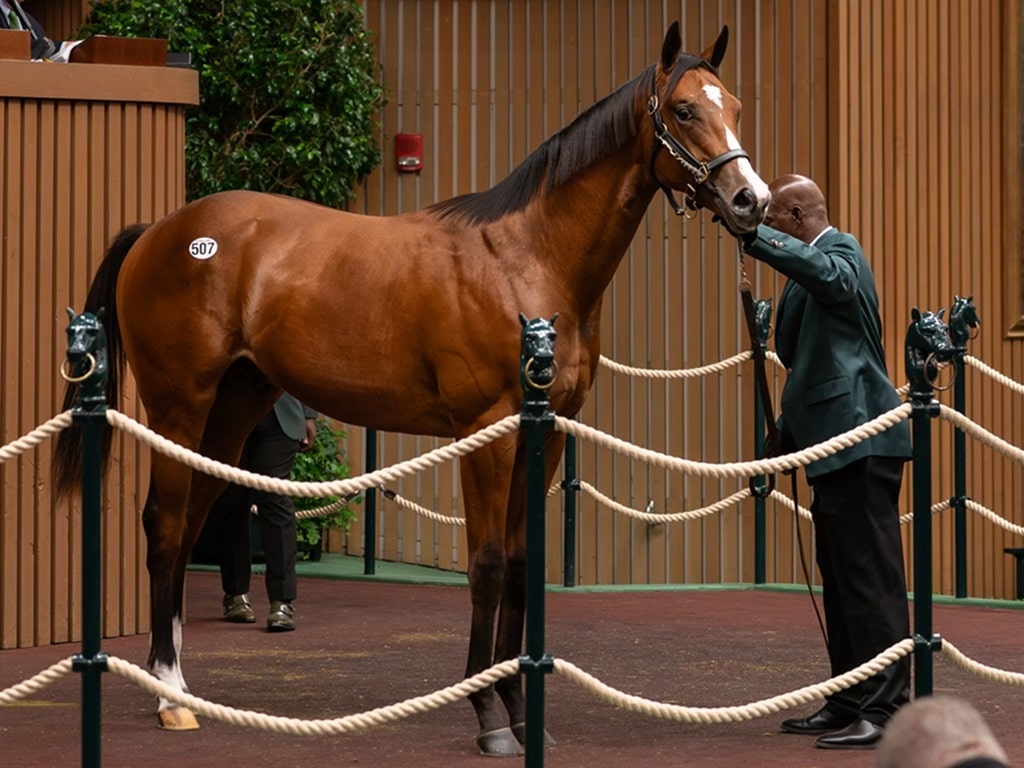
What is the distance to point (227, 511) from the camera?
797 cm

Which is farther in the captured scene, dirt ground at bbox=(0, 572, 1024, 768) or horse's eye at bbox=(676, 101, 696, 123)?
horse's eye at bbox=(676, 101, 696, 123)

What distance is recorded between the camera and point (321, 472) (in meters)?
10.0

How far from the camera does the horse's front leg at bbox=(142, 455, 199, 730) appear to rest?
5980mm

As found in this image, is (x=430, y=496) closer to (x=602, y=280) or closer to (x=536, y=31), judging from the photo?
(x=536, y=31)

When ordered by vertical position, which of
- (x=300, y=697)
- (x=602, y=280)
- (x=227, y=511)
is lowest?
(x=300, y=697)

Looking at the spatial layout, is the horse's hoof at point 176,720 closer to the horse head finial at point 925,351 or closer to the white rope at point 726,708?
the white rope at point 726,708

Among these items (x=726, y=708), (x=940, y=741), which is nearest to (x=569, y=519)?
(x=726, y=708)

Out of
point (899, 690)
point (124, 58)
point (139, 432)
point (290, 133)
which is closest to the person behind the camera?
point (139, 432)


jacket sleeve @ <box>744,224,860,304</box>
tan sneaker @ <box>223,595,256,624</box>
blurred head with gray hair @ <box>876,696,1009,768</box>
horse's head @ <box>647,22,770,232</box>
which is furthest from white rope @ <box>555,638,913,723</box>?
tan sneaker @ <box>223,595,256,624</box>

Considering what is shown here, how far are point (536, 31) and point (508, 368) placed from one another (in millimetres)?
5450

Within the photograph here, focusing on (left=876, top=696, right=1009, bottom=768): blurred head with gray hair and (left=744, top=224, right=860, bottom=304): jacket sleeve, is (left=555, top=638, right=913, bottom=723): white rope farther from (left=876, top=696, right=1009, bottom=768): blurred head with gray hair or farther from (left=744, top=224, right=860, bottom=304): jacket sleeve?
(left=876, top=696, right=1009, bottom=768): blurred head with gray hair

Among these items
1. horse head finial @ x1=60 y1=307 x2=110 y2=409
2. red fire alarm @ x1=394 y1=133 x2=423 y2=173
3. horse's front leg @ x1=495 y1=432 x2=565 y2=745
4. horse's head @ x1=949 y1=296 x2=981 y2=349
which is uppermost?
red fire alarm @ x1=394 y1=133 x2=423 y2=173

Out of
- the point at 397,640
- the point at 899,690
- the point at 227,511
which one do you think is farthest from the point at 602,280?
the point at 227,511

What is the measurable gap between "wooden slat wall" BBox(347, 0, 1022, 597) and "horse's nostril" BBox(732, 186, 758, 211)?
15.8ft
